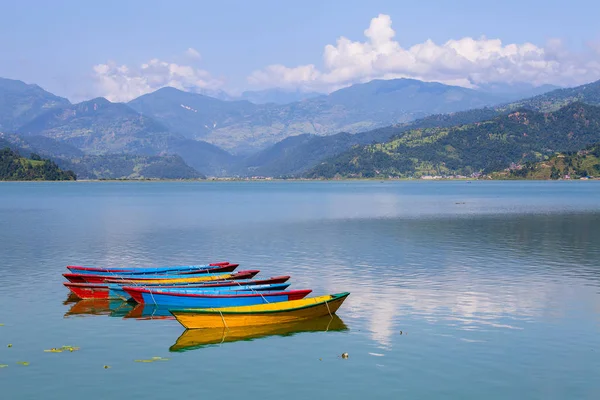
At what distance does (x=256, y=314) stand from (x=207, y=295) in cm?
422

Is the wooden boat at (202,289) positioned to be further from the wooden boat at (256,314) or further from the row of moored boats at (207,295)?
the wooden boat at (256,314)

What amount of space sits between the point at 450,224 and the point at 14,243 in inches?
2917

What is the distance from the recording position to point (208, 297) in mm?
45438

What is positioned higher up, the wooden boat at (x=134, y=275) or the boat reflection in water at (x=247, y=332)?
the wooden boat at (x=134, y=275)

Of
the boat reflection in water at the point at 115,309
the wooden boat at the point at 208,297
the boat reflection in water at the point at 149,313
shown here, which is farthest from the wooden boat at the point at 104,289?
Answer: the wooden boat at the point at 208,297

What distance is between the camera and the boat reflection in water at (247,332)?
4066 centimetres

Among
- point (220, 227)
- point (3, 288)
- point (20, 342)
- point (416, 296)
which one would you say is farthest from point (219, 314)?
point (220, 227)

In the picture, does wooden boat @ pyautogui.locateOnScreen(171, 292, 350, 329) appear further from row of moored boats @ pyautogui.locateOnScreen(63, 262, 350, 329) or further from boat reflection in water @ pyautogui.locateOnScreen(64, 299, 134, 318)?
boat reflection in water @ pyautogui.locateOnScreen(64, 299, 134, 318)

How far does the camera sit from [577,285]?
193ft

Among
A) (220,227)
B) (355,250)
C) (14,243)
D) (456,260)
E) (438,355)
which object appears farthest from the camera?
(220,227)

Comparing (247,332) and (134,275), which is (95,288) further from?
(247,332)

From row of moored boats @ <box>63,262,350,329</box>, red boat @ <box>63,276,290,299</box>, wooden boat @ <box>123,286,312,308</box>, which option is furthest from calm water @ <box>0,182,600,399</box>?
wooden boat @ <box>123,286,312,308</box>

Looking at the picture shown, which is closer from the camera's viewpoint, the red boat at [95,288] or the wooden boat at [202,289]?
the wooden boat at [202,289]

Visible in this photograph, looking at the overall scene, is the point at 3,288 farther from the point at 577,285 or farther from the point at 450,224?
the point at 450,224
